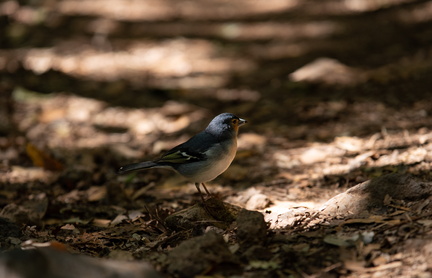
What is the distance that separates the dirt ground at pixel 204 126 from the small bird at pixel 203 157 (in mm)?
383

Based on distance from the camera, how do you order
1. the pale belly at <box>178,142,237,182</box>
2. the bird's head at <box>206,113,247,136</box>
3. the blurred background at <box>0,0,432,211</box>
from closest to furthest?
the pale belly at <box>178,142,237,182</box> < the bird's head at <box>206,113,247,136</box> < the blurred background at <box>0,0,432,211</box>

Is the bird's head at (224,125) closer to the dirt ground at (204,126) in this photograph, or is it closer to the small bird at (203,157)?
the small bird at (203,157)

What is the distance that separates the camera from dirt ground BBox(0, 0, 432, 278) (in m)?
3.59

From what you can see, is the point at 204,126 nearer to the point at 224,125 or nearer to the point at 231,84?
the point at 231,84

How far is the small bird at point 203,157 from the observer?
485cm

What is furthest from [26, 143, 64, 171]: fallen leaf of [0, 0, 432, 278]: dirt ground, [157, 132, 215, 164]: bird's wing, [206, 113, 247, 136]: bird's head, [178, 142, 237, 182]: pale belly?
[206, 113, 247, 136]: bird's head

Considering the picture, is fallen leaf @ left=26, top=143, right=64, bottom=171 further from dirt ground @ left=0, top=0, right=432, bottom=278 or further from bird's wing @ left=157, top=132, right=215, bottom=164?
bird's wing @ left=157, top=132, right=215, bottom=164

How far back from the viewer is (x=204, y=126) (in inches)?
287

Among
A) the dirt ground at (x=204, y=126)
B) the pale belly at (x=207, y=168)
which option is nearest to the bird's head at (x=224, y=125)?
the pale belly at (x=207, y=168)

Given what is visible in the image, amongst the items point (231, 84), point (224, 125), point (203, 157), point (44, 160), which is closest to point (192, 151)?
point (203, 157)

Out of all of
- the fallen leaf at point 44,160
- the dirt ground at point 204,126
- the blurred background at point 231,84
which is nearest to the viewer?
the dirt ground at point 204,126

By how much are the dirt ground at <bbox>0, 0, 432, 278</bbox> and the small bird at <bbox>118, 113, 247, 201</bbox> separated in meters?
0.38

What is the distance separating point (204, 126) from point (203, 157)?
96.2 inches

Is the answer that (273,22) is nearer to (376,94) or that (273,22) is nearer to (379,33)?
(379,33)
